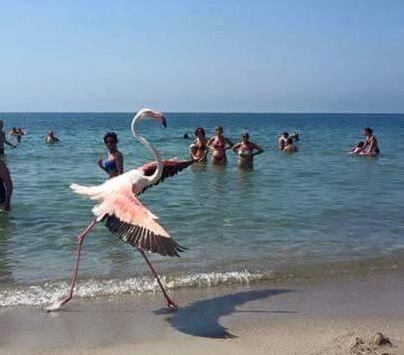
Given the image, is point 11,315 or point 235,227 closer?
point 11,315

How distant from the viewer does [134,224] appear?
5238 millimetres

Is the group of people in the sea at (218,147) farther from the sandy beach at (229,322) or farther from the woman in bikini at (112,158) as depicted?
the sandy beach at (229,322)

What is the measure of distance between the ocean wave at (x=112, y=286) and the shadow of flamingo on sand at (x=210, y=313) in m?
0.43

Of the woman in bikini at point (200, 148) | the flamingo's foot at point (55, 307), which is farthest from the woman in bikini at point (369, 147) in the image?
the flamingo's foot at point (55, 307)

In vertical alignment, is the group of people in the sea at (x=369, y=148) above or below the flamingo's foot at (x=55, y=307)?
above

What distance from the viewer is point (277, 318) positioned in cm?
567

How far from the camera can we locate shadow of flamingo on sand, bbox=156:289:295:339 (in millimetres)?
5328

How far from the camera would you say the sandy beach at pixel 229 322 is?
4922mm

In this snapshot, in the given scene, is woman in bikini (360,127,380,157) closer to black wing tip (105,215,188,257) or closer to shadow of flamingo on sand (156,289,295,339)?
shadow of flamingo on sand (156,289,295,339)

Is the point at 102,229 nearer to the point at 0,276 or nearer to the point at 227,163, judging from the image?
the point at 0,276

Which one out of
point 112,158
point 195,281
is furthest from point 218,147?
point 195,281

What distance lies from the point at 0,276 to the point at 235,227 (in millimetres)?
3753

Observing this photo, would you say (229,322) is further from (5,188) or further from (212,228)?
(5,188)

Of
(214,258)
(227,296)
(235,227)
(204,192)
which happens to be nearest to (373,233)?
(235,227)
